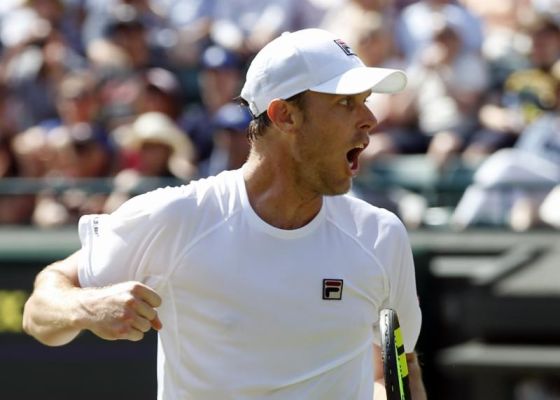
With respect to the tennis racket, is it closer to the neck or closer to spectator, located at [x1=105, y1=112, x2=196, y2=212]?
the neck

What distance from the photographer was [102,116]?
385 inches

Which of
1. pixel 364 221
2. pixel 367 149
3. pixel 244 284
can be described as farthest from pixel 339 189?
pixel 367 149

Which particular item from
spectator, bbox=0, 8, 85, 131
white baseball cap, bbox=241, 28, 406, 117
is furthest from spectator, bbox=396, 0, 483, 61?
white baseball cap, bbox=241, 28, 406, 117

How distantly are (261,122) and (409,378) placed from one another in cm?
83

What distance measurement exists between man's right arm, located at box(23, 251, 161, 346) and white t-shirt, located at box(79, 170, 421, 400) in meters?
0.10

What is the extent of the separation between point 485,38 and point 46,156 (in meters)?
3.21

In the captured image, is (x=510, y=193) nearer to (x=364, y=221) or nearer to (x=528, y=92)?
(x=528, y=92)

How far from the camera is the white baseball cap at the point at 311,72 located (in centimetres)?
357

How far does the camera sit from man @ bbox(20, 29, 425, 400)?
360 centimetres

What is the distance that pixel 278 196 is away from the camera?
3711 mm

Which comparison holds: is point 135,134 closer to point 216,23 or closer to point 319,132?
point 216,23

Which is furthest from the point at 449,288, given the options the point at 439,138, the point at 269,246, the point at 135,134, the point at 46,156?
the point at 269,246

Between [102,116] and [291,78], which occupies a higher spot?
[102,116]

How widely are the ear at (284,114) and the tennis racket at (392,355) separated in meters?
0.57
